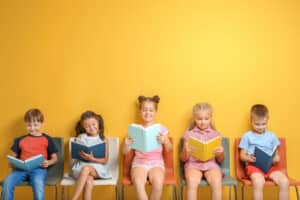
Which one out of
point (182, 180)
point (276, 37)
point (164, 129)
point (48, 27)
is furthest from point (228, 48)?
point (48, 27)

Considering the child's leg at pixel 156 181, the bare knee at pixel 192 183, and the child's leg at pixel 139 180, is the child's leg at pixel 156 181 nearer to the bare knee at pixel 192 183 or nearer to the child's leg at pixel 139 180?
the child's leg at pixel 139 180

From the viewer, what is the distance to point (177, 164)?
14.1 feet

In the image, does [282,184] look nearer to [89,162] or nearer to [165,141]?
[165,141]

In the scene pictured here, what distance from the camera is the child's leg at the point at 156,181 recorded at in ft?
12.1

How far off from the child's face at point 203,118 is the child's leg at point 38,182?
58.2 inches

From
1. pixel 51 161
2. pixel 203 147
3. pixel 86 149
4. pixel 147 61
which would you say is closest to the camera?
pixel 203 147

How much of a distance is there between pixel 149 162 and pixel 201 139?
0.52 meters

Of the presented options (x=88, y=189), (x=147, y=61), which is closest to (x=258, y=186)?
(x=88, y=189)

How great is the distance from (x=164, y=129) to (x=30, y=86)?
1401mm

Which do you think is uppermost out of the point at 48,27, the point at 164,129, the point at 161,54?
the point at 48,27

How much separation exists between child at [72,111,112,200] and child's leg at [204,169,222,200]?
0.89 m

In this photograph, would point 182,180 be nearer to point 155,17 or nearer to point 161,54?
point 161,54

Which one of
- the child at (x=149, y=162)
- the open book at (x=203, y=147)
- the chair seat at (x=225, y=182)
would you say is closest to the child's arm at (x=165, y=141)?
the child at (x=149, y=162)

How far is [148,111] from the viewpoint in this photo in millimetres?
4082
